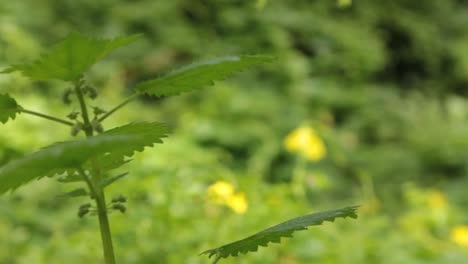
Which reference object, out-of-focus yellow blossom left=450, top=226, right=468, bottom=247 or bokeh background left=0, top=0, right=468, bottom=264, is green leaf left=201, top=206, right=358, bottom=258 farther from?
out-of-focus yellow blossom left=450, top=226, right=468, bottom=247

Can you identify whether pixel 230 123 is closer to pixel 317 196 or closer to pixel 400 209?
pixel 317 196

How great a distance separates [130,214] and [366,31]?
3007mm

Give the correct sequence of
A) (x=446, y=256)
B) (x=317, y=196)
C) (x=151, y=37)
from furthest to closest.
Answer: (x=151, y=37) < (x=317, y=196) < (x=446, y=256)

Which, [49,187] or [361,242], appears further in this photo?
[49,187]

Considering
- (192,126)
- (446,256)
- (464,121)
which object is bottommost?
(446,256)

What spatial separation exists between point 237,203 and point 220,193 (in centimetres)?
8

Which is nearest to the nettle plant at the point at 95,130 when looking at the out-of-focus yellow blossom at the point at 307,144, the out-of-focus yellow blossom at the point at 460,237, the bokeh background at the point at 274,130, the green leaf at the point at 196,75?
the green leaf at the point at 196,75

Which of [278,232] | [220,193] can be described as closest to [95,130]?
[278,232]

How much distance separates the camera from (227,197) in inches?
56.8

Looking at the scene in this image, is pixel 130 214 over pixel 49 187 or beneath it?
beneath

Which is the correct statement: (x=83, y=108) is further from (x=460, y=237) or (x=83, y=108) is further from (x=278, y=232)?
(x=460, y=237)

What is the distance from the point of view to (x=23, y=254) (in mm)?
1675

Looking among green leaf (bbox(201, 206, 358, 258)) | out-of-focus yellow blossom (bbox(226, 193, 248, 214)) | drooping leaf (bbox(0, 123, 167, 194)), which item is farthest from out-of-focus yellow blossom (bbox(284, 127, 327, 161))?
drooping leaf (bbox(0, 123, 167, 194))

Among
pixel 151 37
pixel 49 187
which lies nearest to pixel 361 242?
pixel 49 187
